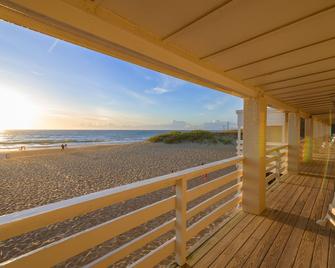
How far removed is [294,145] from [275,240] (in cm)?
409

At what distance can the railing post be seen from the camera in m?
1.71

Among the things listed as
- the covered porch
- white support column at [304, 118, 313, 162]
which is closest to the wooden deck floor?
the covered porch

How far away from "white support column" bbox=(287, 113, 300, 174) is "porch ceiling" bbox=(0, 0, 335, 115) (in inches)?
158

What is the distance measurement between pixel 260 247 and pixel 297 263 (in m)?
0.33

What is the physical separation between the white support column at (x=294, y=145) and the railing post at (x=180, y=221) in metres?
4.82

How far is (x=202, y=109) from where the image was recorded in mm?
40000

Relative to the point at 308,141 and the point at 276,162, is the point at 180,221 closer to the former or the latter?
the point at 276,162

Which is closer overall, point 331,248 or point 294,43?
point 294,43

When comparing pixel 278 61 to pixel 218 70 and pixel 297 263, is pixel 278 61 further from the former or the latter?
pixel 297 263

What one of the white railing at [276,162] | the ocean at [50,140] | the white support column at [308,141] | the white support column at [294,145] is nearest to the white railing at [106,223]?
the white railing at [276,162]

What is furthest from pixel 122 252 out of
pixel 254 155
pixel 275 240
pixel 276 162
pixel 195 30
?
pixel 276 162

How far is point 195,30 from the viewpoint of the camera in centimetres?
115

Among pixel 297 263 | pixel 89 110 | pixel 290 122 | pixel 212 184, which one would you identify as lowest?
pixel 297 263

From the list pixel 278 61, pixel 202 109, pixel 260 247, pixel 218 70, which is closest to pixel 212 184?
pixel 260 247
